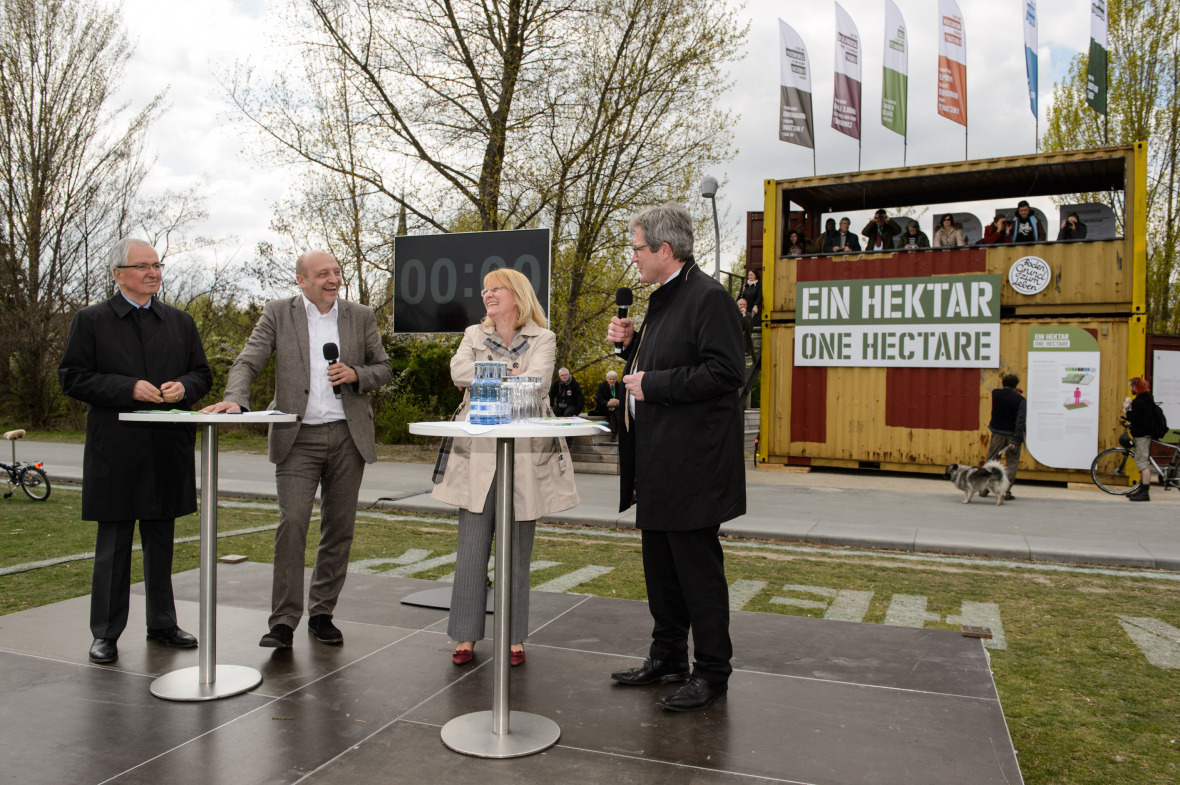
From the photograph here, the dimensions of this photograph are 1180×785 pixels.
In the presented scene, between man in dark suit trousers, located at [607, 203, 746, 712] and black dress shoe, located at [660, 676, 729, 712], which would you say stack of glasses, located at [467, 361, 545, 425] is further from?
black dress shoe, located at [660, 676, 729, 712]

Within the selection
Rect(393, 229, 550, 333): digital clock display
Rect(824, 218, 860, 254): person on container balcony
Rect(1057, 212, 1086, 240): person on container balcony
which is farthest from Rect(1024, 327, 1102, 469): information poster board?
Rect(393, 229, 550, 333): digital clock display

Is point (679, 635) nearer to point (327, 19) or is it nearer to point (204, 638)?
point (204, 638)

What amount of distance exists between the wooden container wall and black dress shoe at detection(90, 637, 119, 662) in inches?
563

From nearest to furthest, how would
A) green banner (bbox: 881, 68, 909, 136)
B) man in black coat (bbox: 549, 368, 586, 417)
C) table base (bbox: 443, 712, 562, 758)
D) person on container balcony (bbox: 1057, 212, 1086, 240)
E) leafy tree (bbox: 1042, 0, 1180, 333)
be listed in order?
1. table base (bbox: 443, 712, 562, 758)
2. person on container balcony (bbox: 1057, 212, 1086, 240)
3. man in black coat (bbox: 549, 368, 586, 417)
4. green banner (bbox: 881, 68, 909, 136)
5. leafy tree (bbox: 1042, 0, 1180, 333)

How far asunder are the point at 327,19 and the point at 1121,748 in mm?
19468

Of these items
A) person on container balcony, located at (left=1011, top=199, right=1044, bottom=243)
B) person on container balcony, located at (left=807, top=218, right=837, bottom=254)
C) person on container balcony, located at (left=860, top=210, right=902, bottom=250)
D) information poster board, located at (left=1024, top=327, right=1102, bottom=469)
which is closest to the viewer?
information poster board, located at (left=1024, top=327, right=1102, bottom=469)

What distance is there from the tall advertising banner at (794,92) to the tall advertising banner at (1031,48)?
4403 millimetres

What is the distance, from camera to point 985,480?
11750 mm

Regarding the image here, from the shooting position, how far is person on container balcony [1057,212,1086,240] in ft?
48.7

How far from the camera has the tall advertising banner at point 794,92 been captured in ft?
58.7

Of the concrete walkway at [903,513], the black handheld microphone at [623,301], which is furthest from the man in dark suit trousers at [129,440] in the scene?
the concrete walkway at [903,513]

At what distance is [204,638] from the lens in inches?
139

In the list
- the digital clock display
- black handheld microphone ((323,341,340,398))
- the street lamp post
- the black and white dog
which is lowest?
the black and white dog

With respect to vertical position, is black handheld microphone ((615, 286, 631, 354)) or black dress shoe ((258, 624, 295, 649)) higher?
black handheld microphone ((615, 286, 631, 354))
